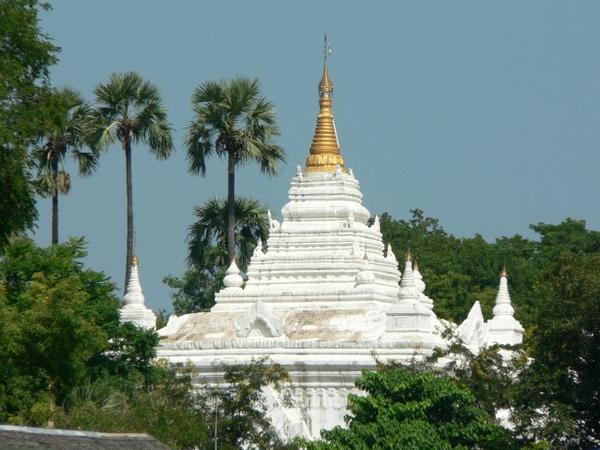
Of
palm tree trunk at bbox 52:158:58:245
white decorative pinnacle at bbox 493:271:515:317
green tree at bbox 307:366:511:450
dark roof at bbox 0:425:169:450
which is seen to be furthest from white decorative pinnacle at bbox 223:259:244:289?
dark roof at bbox 0:425:169:450

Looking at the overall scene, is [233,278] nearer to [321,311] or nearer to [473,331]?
[321,311]

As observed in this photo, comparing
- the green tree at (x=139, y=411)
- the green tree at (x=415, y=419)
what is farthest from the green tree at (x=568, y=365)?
the green tree at (x=139, y=411)

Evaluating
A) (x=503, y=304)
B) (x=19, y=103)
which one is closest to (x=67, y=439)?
(x=19, y=103)

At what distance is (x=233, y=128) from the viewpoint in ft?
250

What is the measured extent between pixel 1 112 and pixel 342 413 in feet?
81.8

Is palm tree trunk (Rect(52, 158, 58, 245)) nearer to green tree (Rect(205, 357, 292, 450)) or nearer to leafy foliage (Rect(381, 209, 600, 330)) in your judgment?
green tree (Rect(205, 357, 292, 450))

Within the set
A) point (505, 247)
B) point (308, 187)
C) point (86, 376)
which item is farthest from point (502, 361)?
point (505, 247)

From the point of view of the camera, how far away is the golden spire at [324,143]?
249 feet

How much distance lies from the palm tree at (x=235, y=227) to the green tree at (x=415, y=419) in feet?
92.3

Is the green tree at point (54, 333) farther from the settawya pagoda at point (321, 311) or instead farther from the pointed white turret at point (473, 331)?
the pointed white turret at point (473, 331)

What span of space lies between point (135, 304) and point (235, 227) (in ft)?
32.0

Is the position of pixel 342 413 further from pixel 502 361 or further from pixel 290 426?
pixel 502 361

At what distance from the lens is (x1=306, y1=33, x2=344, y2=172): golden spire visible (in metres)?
75.8

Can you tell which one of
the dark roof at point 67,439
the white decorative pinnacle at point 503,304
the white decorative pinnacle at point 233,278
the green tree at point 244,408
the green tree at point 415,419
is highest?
the white decorative pinnacle at point 233,278
